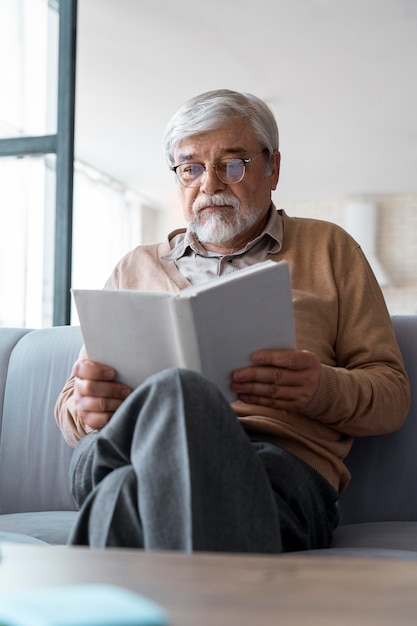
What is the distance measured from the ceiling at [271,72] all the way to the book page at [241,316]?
3.63 meters

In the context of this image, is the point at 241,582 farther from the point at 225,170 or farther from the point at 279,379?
the point at 225,170

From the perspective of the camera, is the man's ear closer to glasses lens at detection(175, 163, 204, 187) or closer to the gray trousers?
glasses lens at detection(175, 163, 204, 187)

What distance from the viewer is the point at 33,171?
3.25 metres

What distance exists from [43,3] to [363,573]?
316cm

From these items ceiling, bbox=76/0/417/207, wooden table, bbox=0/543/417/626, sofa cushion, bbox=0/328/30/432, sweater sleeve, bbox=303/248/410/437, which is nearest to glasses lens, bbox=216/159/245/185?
sweater sleeve, bbox=303/248/410/437

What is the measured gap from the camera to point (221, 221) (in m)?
1.74

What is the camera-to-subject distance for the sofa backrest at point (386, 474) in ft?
5.61

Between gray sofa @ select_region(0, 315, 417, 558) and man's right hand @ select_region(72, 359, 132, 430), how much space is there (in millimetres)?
260

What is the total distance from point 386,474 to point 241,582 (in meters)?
1.18

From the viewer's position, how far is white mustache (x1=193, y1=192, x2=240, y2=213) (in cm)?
175

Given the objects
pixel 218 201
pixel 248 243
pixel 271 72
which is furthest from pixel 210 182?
pixel 271 72

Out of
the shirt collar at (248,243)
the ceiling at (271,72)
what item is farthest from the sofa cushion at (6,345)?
the ceiling at (271,72)

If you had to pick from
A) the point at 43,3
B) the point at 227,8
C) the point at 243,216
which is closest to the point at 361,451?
the point at 243,216

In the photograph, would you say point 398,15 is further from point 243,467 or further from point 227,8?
point 243,467
